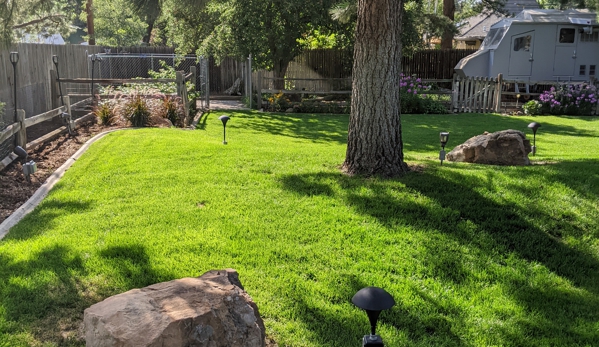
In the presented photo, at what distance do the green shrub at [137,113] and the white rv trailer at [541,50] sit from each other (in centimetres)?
1306

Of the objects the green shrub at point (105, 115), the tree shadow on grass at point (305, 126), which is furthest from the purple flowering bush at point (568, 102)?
the green shrub at point (105, 115)

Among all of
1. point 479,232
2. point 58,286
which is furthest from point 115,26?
point 479,232

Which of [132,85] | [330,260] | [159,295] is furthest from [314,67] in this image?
[159,295]

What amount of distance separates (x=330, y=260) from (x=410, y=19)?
14.4 metres

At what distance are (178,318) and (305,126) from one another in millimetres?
11438

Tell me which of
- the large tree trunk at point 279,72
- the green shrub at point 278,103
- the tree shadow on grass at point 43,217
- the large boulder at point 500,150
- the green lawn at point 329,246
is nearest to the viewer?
the green lawn at point 329,246

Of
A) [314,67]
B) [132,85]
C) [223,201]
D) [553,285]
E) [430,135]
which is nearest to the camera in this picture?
Answer: [553,285]

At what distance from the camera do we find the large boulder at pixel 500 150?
7.54 meters

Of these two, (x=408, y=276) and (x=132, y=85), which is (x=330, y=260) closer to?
(x=408, y=276)

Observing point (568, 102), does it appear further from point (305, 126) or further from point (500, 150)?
point (500, 150)

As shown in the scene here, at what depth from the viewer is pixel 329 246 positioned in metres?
4.64

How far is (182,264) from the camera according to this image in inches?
167

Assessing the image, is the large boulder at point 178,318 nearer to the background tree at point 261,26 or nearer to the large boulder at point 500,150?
the large boulder at point 500,150

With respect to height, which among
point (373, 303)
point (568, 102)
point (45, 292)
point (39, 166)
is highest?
point (568, 102)
